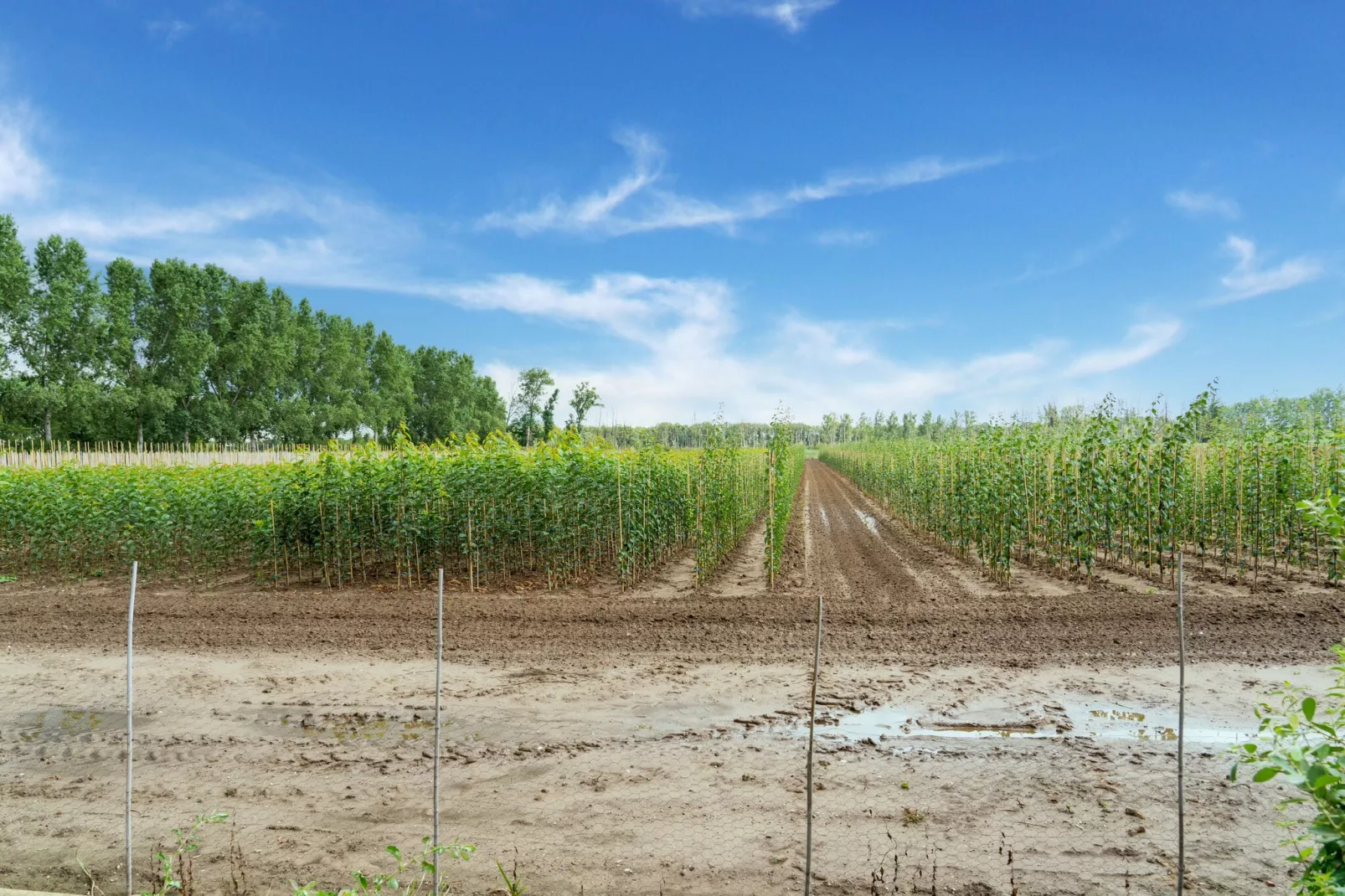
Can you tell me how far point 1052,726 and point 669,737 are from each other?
3321mm

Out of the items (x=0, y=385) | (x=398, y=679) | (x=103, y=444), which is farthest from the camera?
(x=103, y=444)

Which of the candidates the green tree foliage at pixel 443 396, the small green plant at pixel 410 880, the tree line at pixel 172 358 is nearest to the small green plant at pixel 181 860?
the small green plant at pixel 410 880

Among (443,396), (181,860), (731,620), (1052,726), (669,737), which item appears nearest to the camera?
(181,860)

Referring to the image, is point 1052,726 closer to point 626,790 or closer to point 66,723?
point 626,790

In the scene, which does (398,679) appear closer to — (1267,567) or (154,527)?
(154,527)

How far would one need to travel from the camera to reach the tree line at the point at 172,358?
38.8 metres

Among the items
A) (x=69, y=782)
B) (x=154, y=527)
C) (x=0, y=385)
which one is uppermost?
(x=0, y=385)

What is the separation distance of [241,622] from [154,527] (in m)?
4.54

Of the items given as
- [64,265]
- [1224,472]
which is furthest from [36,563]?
[64,265]

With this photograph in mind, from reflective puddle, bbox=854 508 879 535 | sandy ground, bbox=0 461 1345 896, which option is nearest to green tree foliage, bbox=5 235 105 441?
sandy ground, bbox=0 461 1345 896

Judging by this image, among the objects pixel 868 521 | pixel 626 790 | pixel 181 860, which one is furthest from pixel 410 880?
pixel 868 521

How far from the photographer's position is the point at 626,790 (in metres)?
5.27

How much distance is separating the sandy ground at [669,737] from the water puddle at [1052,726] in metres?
0.04

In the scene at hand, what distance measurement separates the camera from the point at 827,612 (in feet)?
35.0
